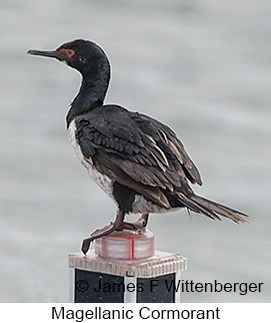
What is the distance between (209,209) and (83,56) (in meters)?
0.90

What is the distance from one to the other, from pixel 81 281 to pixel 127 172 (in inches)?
18.6

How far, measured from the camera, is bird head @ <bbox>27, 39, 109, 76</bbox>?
12.8 ft

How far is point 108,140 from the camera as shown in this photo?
3.72 meters

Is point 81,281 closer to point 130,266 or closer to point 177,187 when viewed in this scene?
point 130,266

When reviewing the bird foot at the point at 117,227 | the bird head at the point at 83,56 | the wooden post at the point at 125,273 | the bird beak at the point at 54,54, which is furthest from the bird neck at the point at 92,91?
the wooden post at the point at 125,273

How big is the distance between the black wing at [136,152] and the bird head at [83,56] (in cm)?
21

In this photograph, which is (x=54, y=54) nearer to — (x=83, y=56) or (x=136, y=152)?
(x=83, y=56)

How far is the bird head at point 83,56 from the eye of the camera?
12.8 ft

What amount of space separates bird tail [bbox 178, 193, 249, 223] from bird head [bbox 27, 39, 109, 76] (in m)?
0.71

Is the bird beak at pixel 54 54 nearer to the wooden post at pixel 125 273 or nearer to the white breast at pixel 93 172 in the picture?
the white breast at pixel 93 172

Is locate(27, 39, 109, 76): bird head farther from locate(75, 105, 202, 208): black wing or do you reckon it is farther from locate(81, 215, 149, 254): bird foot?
locate(81, 215, 149, 254): bird foot

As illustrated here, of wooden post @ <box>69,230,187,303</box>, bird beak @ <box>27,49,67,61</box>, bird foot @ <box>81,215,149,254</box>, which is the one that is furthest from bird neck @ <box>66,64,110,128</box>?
wooden post @ <box>69,230,187,303</box>
